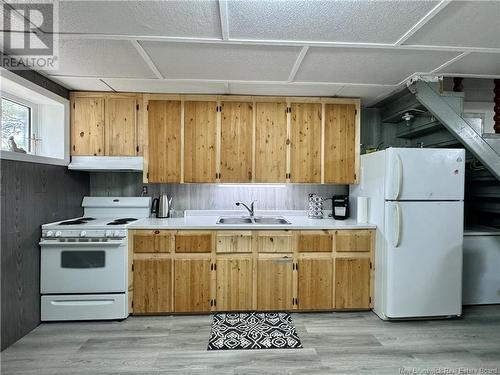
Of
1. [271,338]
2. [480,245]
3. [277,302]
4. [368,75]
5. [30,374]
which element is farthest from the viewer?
[480,245]

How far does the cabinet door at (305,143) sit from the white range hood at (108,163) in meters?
1.77

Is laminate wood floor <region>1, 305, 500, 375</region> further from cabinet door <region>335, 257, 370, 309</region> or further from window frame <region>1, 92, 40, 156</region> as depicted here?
window frame <region>1, 92, 40, 156</region>

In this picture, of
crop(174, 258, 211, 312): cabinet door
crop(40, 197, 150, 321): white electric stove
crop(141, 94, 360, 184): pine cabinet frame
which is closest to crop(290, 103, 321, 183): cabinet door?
crop(141, 94, 360, 184): pine cabinet frame

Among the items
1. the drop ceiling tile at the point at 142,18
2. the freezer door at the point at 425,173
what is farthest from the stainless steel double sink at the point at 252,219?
the drop ceiling tile at the point at 142,18

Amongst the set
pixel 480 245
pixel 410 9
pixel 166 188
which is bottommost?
pixel 480 245

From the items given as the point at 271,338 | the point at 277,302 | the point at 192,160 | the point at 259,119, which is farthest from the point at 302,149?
the point at 271,338

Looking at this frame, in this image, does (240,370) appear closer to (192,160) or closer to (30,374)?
(30,374)

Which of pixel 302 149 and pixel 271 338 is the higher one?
pixel 302 149

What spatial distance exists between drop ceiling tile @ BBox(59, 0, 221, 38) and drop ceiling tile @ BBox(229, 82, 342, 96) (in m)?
1.03

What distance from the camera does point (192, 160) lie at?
10.4 ft

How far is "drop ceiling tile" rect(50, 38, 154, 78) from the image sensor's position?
205 centimetres

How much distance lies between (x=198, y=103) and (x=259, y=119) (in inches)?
28.6

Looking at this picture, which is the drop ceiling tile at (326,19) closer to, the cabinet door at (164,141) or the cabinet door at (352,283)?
the cabinet door at (164,141)

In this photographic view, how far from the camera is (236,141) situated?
3207mm
